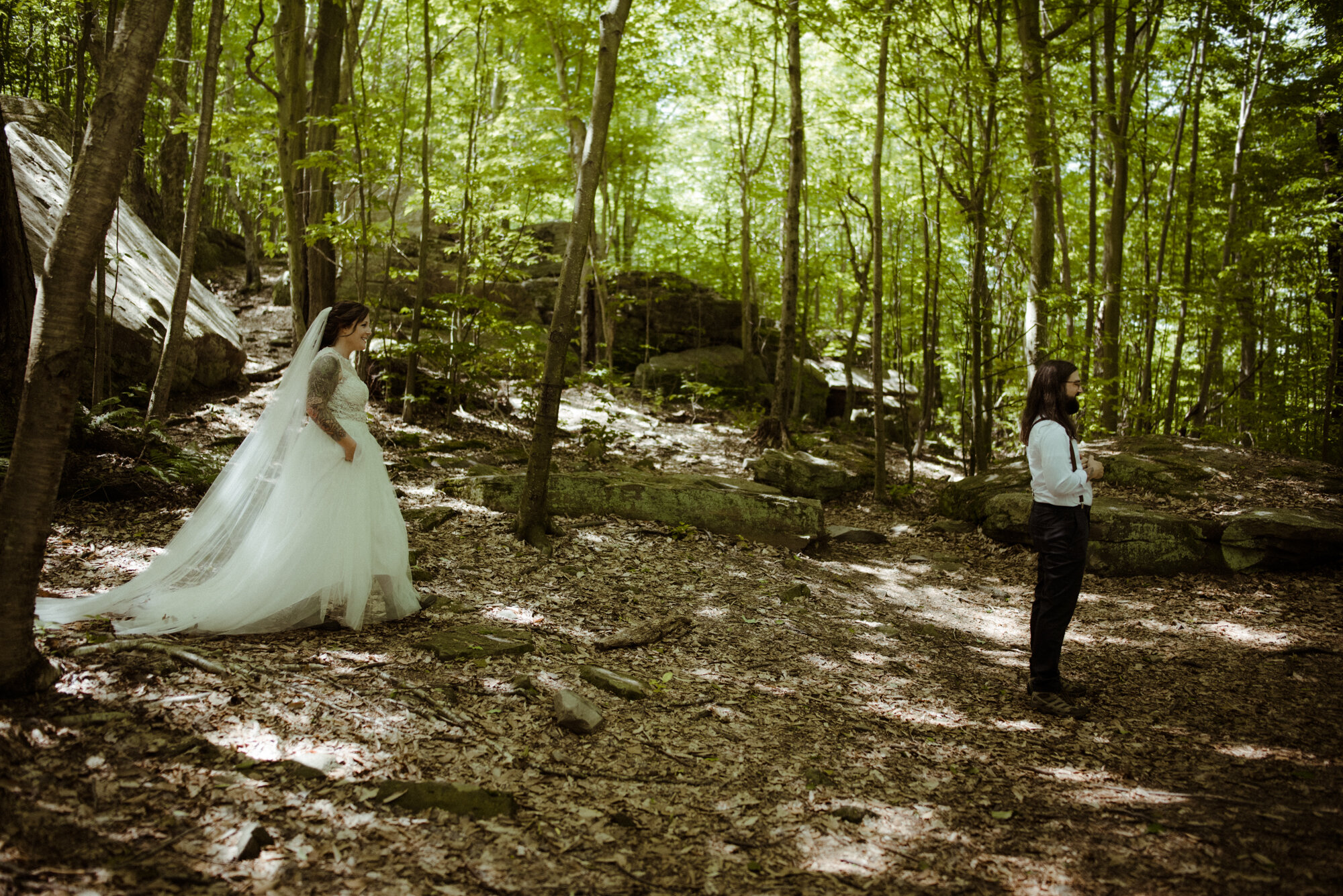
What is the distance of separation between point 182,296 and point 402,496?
2.93 metres

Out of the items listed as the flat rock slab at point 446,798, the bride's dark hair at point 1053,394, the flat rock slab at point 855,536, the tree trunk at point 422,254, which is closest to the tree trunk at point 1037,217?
the flat rock slab at point 855,536

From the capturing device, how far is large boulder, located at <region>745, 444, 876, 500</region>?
10344 millimetres

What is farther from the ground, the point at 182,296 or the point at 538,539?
the point at 182,296

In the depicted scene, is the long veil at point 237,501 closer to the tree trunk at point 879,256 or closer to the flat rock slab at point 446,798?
the flat rock slab at point 446,798

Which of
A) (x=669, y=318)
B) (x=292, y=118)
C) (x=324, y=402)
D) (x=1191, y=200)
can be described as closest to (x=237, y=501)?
(x=324, y=402)

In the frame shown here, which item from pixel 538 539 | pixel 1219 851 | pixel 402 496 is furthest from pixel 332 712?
pixel 402 496

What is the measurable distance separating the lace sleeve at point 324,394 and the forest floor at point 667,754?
3.99ft

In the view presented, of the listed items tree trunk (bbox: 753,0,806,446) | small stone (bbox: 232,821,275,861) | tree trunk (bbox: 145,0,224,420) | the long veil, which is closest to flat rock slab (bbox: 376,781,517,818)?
small stone (bbox: 232,821,275,861)

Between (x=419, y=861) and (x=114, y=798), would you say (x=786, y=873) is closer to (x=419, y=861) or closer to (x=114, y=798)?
(x=419, y=861)

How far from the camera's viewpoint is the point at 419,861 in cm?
263

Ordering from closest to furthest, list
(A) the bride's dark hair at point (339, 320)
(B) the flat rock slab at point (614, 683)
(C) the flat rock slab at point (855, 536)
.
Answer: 1. (B) the flat rock slab at point (614, 683)
2. (A) the bride's dark hair at point (339, 320)
3. (C) the flat rock slab at point (855, 536)

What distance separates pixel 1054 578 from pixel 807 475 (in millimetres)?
6179

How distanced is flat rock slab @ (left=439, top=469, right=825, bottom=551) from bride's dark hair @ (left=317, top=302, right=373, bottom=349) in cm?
328

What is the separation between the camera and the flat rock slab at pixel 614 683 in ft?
14.1
